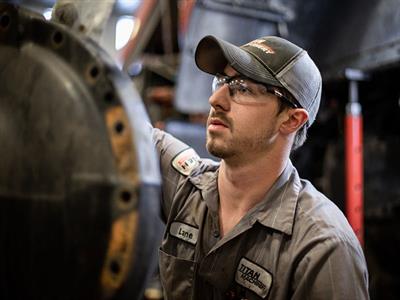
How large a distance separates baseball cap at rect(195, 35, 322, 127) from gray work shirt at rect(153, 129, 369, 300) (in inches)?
9.3

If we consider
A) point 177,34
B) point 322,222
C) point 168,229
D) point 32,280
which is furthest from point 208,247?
point 177,34

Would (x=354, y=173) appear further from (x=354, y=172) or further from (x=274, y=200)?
(x=274, y=200)

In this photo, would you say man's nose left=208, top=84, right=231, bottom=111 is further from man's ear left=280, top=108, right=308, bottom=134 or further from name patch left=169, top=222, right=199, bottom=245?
name patch left=169, top=222, right=199, bottom=245

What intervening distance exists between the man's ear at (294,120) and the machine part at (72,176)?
0.73 metres

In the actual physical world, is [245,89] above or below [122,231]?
above

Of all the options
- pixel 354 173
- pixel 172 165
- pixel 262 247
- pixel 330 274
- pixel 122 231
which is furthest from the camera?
pixel 354 173

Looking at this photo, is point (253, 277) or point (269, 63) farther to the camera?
point (269, 63)

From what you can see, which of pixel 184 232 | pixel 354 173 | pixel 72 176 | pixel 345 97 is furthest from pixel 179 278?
pixel 345 97

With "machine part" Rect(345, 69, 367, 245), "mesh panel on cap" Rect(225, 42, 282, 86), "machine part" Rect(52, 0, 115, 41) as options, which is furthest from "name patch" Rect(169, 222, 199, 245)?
"machine part" Rect(345, 69, 367, 245)

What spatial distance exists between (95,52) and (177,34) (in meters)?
2.48

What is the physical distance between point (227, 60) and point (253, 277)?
54 centimetres

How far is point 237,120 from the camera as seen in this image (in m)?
1.21

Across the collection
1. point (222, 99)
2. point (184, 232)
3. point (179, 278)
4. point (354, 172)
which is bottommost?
point (179, 278)

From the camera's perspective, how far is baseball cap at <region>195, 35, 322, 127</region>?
1.20 m
